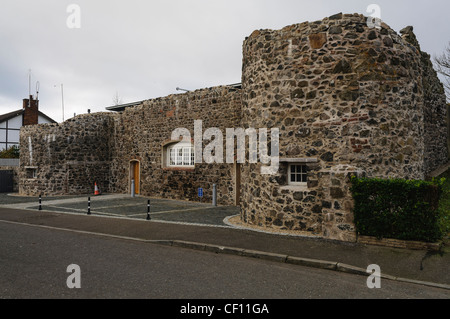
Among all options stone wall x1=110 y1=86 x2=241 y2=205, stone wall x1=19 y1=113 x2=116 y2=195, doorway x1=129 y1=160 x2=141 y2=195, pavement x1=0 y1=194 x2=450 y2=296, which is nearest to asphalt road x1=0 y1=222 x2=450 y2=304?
pavement x1=0 y1=194 x2=450 y2=296

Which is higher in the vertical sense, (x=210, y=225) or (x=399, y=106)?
(x=399, y=106)

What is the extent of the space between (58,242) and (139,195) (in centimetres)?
1144

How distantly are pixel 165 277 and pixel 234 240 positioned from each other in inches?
112

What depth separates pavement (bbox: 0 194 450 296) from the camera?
602 cm

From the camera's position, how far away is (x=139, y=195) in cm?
1942

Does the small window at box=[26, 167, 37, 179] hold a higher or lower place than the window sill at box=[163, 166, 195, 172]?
lower

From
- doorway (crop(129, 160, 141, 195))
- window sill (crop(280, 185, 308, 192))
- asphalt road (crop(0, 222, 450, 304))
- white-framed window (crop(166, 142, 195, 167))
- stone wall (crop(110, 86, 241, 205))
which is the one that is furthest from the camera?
doorway (crop(129, 160, 141, 195))

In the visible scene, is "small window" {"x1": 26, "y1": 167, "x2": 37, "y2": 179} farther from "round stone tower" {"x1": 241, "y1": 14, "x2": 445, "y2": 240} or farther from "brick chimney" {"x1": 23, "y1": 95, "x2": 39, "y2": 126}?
"round stone tower" {"x1": 241, "y1": 14, "x2": 445, "y2": 240}

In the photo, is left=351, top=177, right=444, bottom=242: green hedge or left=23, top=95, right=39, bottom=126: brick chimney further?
left=23, top=95, right=39, bottom=126: brick chimney

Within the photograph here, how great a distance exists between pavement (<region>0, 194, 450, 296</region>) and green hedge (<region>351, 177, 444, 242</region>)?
0.38 meters

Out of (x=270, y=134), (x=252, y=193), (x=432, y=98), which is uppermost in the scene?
(x=432, y=98)
